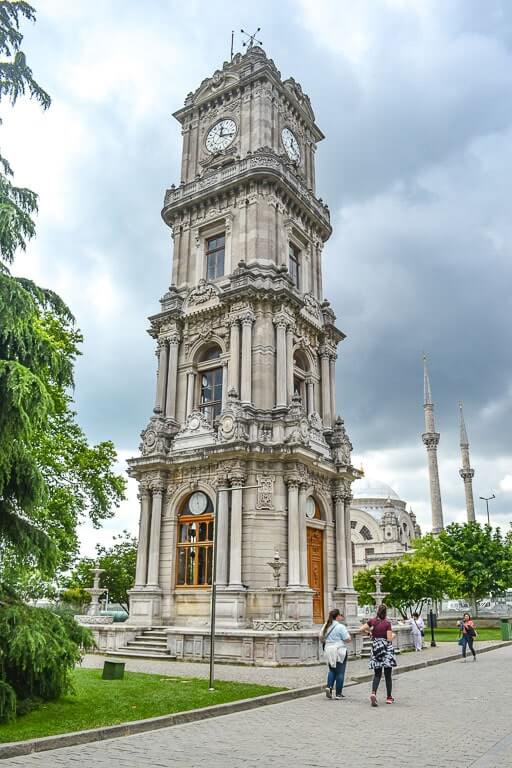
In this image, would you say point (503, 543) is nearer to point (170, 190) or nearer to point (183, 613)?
point (183, 613)

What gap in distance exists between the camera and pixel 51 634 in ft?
35.5

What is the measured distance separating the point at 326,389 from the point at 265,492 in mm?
8176

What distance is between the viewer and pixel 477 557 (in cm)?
5006

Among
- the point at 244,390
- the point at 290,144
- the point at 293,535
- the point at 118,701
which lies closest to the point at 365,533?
the point at 290,144

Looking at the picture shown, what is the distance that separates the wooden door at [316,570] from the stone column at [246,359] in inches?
256

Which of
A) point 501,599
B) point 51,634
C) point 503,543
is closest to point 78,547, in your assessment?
point 51,634

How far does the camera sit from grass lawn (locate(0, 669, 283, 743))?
10133 mm

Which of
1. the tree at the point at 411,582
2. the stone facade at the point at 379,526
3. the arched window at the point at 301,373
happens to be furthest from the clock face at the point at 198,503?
the stone facade at the point at 379,526

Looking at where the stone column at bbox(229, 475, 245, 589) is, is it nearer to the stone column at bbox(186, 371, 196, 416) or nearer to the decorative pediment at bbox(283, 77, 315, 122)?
the stone column at bbox(186, 371, 196, 416)

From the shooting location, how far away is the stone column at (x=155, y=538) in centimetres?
2786

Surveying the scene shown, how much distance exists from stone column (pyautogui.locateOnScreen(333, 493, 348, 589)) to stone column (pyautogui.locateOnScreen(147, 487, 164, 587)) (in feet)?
26.6

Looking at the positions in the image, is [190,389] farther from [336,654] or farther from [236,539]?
[336,654]

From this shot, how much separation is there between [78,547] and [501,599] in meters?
43.8

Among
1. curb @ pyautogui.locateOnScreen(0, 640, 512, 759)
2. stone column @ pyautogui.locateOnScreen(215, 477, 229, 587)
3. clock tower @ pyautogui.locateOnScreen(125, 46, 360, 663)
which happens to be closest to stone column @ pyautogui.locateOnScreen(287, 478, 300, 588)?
clock tower @ pyautogui.locateOnScreen(125, 46, 360, 663)
